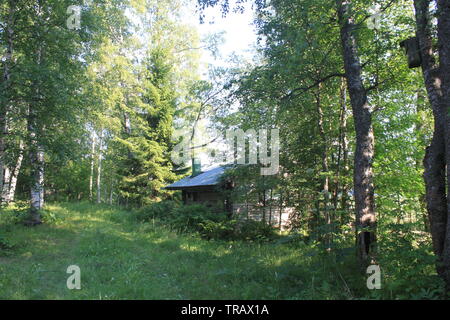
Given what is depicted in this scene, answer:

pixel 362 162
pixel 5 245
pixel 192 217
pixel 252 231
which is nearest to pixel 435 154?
pixel 362 162

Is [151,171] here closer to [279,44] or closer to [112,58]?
[112,58]

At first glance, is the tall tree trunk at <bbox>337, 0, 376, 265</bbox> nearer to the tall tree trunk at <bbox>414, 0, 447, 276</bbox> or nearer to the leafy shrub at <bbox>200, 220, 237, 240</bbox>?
the tall tree trunk at <bbox>414, 0, 447, 276</bbox>

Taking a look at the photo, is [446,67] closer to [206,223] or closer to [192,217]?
[206,223]

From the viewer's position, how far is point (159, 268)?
290 inches

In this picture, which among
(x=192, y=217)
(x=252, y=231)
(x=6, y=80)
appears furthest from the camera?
(x=192, y=217)

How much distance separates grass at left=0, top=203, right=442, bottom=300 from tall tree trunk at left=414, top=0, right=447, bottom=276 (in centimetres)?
155

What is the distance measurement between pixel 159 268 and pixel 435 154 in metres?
6.38

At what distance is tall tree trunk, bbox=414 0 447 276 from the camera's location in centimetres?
468

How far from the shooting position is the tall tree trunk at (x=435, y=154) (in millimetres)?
4680

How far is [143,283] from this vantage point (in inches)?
236

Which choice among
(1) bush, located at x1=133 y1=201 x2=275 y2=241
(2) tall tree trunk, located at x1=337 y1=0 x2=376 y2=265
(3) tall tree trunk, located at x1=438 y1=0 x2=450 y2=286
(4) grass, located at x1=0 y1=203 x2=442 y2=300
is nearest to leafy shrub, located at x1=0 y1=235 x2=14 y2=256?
(4) grass, located at x1=0 y1=203 x2=442 y2=300

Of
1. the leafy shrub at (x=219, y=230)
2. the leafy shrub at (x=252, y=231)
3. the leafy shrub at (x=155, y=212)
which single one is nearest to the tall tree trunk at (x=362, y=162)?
the leafy shrub at (x=252, y=231)
